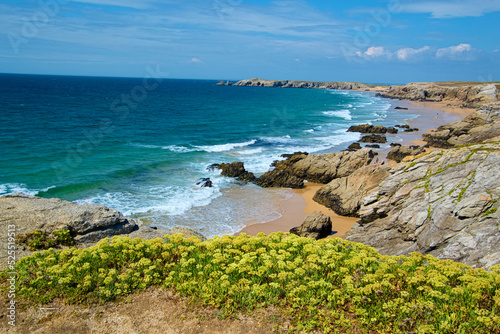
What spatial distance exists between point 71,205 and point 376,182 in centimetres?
1937

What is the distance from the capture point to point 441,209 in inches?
567

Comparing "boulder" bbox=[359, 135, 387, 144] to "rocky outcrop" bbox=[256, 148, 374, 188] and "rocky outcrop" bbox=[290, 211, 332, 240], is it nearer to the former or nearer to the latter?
"rocky outcrop" bbox=[256, 148, 374, 188]

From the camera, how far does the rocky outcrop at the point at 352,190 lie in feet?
77.0

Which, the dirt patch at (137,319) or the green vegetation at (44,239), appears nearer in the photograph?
the dirt patch at (137,319)

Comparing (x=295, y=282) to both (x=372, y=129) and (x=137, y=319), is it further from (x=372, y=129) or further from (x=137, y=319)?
(x=372, y=129)

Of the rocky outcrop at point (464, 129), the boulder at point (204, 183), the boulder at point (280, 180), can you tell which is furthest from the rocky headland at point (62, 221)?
the rocky outcrop at point (464, 129)

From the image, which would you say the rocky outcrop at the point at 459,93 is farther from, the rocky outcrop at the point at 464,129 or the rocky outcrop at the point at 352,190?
the rocky outcrop at the point at 352,190

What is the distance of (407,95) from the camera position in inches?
5389

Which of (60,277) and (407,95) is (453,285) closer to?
(60,277)

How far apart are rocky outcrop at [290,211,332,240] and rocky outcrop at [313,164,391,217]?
4.16 m

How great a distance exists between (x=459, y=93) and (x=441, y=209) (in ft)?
Answer: 390

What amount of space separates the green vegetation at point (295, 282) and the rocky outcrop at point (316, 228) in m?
9.44

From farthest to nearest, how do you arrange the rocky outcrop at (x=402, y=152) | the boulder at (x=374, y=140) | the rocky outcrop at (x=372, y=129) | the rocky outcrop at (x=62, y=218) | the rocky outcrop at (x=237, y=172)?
the rocky outcrop at (x=372, y=129) < the boulder at (x=374, y=140) < the rocky outcrop at (x=402, y=152) < the rocky outcrop at (x=237, y=172) < the rocky outcrop at (x=62, y=218)

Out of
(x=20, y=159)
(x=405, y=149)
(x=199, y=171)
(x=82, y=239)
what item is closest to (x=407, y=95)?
(x=405, y=149)
